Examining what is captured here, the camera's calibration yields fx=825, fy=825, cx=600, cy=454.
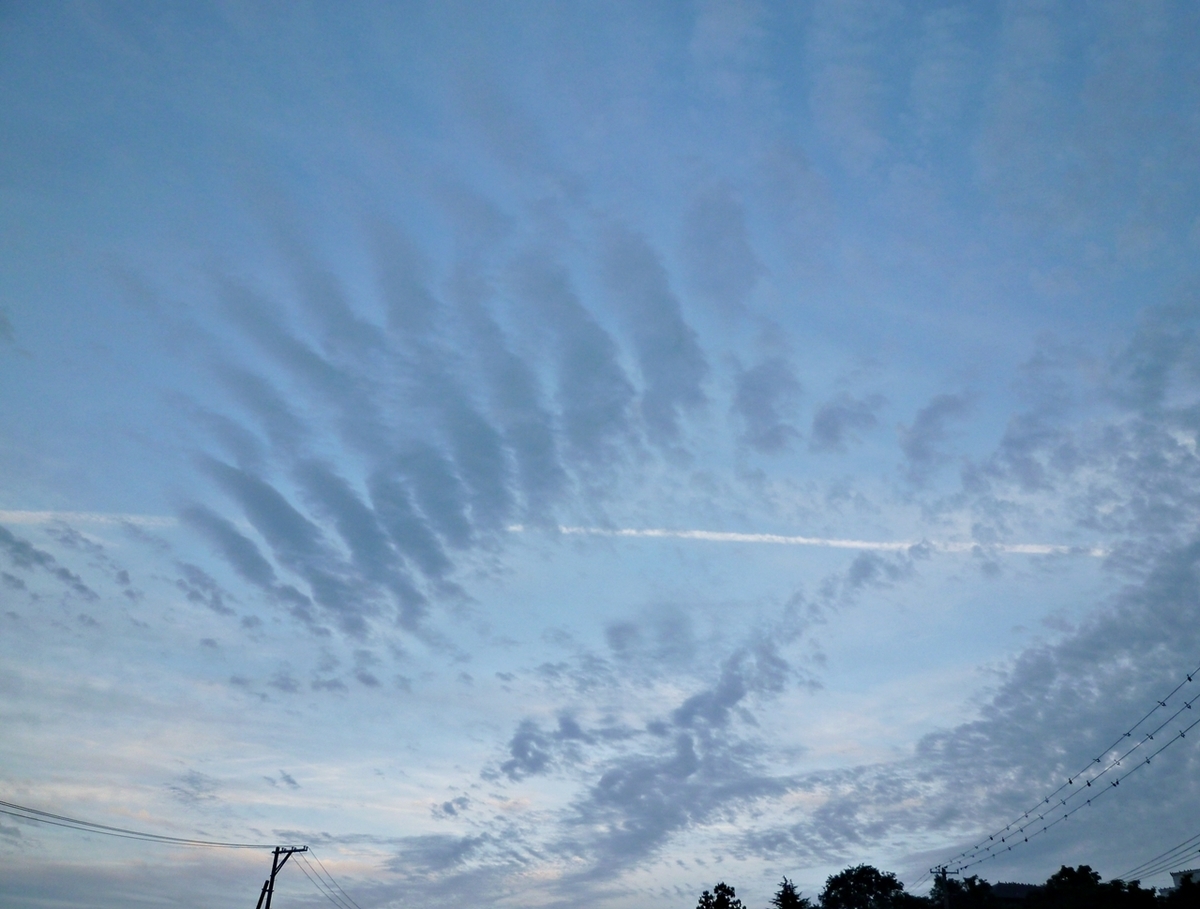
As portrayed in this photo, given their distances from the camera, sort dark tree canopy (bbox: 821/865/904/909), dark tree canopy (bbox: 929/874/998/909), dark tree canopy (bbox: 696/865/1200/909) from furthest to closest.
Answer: dark tree canopy (bbox: 821/865/904/909), dark tree canopy (bbox: 929/874/998/909), dark tree canopy (bbox: 696/865/1200/909)

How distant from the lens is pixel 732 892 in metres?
104

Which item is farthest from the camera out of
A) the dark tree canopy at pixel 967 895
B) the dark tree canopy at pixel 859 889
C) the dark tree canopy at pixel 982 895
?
the dark tree canopy at pixel 859 889

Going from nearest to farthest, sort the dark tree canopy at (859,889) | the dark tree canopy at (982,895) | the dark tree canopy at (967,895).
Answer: the dark tree canopy at (982,895) < the dark tree canopy at (967,895) < the dark tree canopy at (859,889)

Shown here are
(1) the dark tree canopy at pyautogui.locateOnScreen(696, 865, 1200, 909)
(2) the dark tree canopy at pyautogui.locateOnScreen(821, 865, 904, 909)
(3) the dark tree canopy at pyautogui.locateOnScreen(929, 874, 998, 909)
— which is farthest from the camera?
(2) the dark tree canopy at pyautogui.locateOnScreen(821, 865, 904, 909)

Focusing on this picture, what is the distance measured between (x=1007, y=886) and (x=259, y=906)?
410ft

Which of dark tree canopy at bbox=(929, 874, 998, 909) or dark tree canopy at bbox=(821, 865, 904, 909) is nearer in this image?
dark tree canopy at bbox=(929, 874, 998, 909)

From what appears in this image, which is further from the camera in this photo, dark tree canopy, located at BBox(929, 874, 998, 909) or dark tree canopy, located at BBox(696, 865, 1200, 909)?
dark tree canopy, located at BBox(929, 874, 998, 909)

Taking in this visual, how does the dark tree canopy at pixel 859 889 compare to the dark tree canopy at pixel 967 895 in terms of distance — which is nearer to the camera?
the dark tree canopy at pixel 967 895

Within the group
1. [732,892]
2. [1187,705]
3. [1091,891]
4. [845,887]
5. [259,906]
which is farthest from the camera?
[845,887]

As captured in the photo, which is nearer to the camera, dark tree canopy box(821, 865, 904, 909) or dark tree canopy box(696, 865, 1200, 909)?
dark tree canopy box(696, 865, 1200, 909)

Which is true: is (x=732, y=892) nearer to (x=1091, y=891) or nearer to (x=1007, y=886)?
(x=1091, y=891)

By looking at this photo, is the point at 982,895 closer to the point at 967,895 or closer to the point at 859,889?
the point at 967,895

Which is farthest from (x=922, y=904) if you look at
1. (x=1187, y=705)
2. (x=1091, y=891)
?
(x=1187, y=705)

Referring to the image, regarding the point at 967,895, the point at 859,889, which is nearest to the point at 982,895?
the point at 967,895
